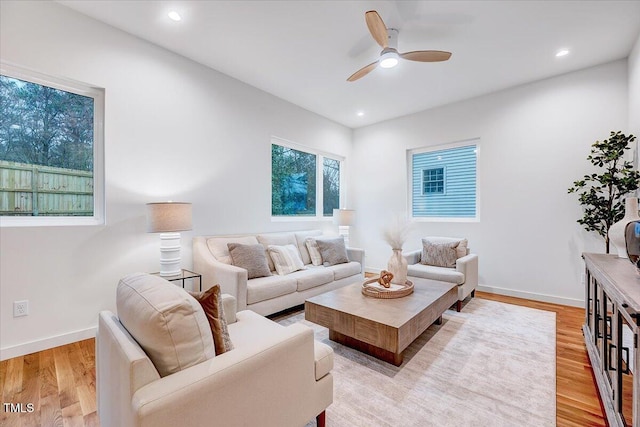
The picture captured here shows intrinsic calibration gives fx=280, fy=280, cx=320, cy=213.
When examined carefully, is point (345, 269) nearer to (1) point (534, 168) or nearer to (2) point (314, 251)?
(2) point (314, 251)

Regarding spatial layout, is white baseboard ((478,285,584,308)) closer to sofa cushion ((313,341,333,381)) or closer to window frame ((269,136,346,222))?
window frame ((269,136,346,222))

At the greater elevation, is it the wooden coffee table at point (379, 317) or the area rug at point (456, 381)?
the wooden coffee table at point (379, 317)

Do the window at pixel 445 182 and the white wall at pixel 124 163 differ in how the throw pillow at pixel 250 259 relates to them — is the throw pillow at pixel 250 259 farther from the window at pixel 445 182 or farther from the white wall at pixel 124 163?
the window at pixel 445 182

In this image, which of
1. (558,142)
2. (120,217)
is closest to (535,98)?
(558,142)

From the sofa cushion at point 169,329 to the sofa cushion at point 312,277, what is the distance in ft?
7.07

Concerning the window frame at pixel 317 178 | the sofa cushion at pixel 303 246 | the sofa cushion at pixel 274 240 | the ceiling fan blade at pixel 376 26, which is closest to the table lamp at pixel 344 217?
the window frame at pixel 317 178

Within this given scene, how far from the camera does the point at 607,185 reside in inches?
122

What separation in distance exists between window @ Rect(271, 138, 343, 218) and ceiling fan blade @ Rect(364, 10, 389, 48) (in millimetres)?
2309

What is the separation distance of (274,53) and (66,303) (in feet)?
10.4

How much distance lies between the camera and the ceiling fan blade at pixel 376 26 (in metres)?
2.09

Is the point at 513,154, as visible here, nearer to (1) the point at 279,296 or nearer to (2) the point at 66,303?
(1) the point at 279,296

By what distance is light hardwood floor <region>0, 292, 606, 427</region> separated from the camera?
1.58 metres

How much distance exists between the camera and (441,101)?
14.5 ft

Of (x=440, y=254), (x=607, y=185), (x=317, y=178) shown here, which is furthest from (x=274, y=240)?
(x=607, y=185)
